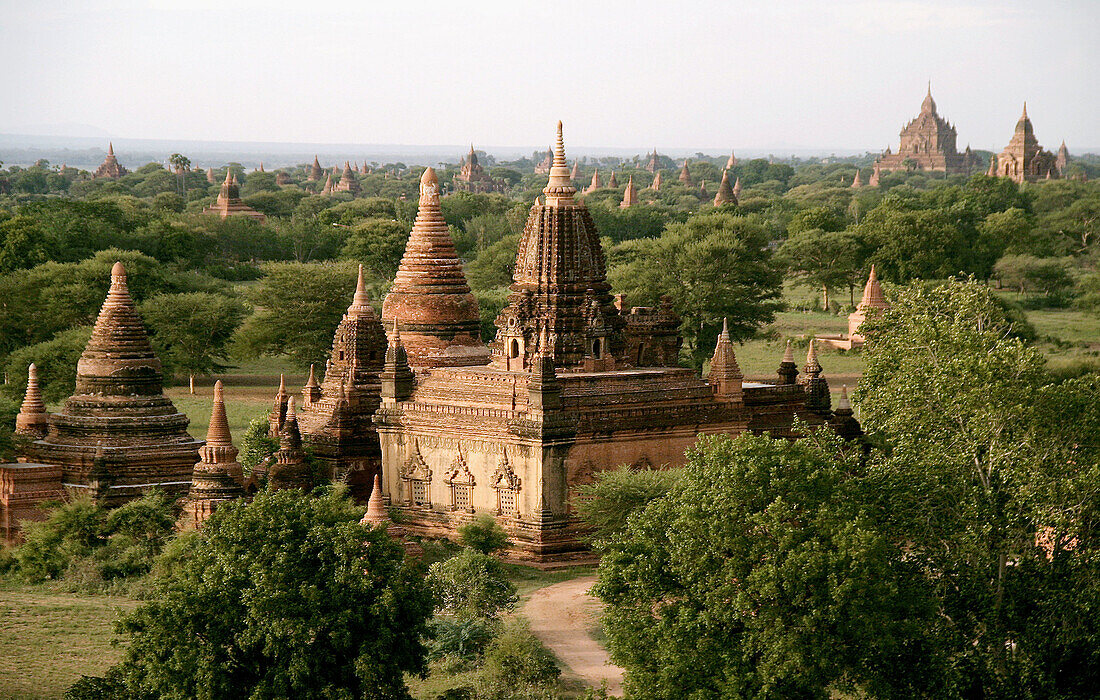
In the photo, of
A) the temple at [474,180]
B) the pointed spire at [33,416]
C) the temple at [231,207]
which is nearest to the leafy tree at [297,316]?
the pointed spire at [33,416]

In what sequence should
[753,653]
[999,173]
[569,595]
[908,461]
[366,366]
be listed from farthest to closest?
[999,173], [366,366], [569,595], [908,461], [753,653]

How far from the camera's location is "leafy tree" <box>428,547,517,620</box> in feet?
99.0

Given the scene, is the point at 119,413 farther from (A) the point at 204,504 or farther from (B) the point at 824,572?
(B) the point at 824,572

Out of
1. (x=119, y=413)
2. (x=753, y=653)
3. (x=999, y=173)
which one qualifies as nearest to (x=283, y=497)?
(x=753, y=653)

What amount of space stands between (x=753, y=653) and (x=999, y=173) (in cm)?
14923

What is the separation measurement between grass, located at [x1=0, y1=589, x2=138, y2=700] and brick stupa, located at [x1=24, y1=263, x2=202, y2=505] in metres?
3.50

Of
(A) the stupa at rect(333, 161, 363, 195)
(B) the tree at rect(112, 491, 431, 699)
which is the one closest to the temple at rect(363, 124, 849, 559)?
(B) the tree at rect(112, 491, 431, 699)

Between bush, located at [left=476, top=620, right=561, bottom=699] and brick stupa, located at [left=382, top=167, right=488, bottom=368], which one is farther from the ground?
brick stupa, located at [left=382, top=167, right=488, bottom=368]

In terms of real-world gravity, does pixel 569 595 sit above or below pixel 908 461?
below

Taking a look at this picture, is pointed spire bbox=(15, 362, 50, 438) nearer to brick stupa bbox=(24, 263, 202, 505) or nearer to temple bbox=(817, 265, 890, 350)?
brick stupa bbox=(24, 263, 202, 505)

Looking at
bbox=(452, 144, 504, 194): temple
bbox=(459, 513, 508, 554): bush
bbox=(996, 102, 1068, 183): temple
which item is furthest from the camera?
bbox=(452, 144, 504, 194): temple

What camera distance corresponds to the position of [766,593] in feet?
78.9

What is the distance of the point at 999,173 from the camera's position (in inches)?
6634

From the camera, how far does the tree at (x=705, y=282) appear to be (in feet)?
205
